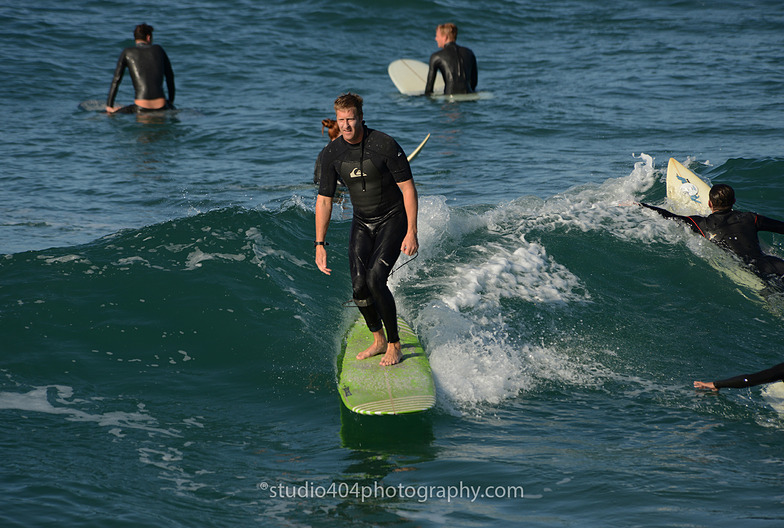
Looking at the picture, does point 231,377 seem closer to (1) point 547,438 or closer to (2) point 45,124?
(1) point 547,438

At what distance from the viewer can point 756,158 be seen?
37.4ft

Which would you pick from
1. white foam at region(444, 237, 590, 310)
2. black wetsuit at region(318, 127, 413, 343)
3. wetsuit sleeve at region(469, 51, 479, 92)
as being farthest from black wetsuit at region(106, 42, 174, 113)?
black wetsuit at region(318, 127, 413, 343)

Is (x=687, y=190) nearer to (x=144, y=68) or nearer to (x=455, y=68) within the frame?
(x=455, y=68)

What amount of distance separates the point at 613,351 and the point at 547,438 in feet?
5.62

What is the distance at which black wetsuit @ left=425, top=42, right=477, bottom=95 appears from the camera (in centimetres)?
1554

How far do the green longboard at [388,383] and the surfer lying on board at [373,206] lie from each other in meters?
0.32

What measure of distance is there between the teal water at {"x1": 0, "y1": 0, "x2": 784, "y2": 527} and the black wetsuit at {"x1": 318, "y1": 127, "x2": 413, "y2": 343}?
95 centimetres

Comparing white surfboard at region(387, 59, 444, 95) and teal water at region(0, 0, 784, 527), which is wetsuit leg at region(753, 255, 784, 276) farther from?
white surfboard at region(387, 59, 444, 95)

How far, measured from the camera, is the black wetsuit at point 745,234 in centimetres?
767

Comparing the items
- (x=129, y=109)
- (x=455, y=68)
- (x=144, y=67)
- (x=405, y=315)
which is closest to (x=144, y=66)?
(x=144, y=67)

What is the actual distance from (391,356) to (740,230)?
4.07 metres

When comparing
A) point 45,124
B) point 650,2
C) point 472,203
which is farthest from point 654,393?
point 650,2

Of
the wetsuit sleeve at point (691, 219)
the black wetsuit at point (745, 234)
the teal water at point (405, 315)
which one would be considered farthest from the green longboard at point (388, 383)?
the black wetsuit at point (745, 234)

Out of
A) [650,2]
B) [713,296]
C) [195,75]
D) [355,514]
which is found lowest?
[355,514]
